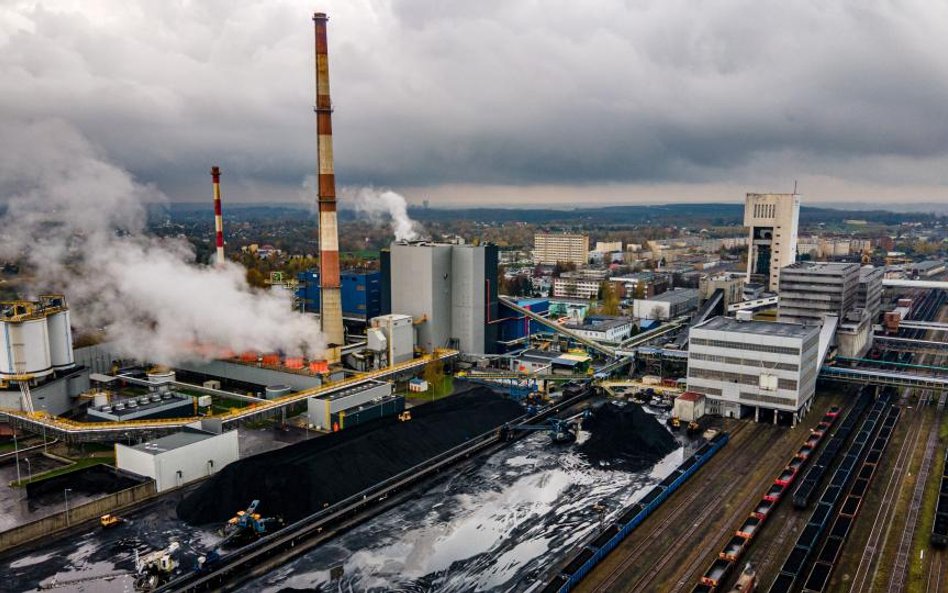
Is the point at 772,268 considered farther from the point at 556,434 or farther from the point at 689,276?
the point at 556,434

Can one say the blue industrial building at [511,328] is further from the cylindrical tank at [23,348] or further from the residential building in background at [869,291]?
the cylindrical tank at [23,348]

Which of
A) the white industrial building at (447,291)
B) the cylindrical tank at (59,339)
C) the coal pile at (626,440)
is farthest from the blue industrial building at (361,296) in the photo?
the coal pile at (626,440)

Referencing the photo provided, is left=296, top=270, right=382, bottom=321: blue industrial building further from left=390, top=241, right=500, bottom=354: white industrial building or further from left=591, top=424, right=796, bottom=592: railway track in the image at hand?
left=591, top=424, right=796, bottom=592: railway track

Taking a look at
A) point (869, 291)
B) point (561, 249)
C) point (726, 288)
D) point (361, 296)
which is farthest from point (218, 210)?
point (561, 249)

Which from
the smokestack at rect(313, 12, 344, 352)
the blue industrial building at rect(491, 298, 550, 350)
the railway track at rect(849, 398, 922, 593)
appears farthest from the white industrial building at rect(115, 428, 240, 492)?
the blue industrial building at rect(491, 298, 550, 350)

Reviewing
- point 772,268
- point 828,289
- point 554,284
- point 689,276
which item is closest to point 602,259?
point 689,276

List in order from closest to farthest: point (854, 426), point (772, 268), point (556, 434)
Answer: point (556, 434) < point (854, 426) < point (772, 268)

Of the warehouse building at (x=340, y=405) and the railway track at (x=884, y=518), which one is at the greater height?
the warehouse building at (x=340, y=405)
